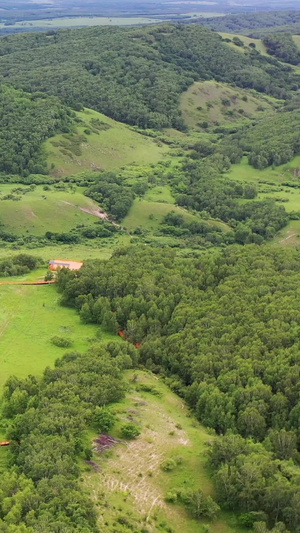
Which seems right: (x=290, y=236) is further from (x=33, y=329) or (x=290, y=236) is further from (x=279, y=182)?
(x=33, y=329)

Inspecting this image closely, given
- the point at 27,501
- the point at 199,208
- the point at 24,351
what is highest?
the point at 27,501

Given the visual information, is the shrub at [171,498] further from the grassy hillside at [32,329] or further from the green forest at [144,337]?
the grassy hillside at [32,329]

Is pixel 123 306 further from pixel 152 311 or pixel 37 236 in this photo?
pixel 37 236

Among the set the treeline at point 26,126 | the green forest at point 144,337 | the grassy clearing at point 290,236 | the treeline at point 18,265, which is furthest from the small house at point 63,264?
the treeline at point 26,126

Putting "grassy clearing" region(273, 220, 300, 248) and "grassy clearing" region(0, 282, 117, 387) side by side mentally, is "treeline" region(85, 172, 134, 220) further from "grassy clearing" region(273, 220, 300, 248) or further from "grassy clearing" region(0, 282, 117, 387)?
"grassy clearing" region(0, 282, 117, 387)

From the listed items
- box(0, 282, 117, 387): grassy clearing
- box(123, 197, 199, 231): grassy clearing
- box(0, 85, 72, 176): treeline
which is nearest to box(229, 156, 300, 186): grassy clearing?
box(123, 197, 199, 231): grassy clearing

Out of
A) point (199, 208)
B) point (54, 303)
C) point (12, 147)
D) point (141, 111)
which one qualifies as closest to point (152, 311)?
point (54, 303)
